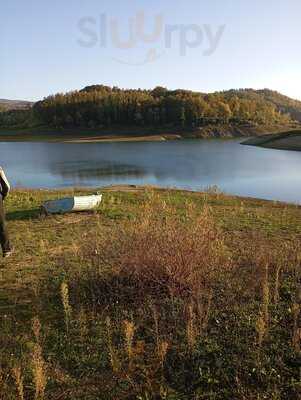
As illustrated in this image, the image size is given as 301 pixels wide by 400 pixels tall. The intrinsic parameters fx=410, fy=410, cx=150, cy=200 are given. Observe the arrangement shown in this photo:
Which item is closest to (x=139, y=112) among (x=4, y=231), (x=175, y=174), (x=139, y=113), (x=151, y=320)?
(x=139, y=113)

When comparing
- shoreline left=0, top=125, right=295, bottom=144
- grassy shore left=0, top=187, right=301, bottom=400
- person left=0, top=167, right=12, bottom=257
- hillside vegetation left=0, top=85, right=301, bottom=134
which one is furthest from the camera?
hillside vegetation left=0, top=85, right=301, bottom=134

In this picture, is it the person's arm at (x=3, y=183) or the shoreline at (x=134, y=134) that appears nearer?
the person's arm at (x=3, y=183)

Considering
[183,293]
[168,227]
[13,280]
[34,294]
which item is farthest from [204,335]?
[13,280]

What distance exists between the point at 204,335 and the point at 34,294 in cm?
281

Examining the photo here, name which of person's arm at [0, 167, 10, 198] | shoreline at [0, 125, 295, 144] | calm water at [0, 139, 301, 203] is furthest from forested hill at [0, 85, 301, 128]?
person's arm at [0, 167, 10, 198]

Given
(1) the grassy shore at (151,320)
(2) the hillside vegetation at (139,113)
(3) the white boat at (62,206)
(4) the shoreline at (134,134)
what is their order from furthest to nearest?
(2) the hillside vegetation at (139,113) → (4) the shoreline at (134,134) → (3) the white boat at (62,206) → (1) the grassy shore at (151,320)

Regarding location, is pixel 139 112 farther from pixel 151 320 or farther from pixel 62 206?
pixel 151 320

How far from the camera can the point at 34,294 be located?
6.39 meters

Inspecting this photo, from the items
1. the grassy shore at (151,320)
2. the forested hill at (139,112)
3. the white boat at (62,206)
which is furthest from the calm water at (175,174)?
the forested hill at (139,112)

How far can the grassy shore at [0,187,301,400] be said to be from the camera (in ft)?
14.1

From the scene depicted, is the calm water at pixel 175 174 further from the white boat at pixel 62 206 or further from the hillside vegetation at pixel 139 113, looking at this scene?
the hillside vegetation at pixel 139 113

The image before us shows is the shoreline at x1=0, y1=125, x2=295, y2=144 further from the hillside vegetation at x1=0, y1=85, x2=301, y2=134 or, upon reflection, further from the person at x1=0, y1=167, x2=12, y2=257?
the person at x1=0, y1=167, x2=12, y2=257

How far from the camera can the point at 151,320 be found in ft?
18.1

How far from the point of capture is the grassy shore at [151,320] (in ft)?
14.1
